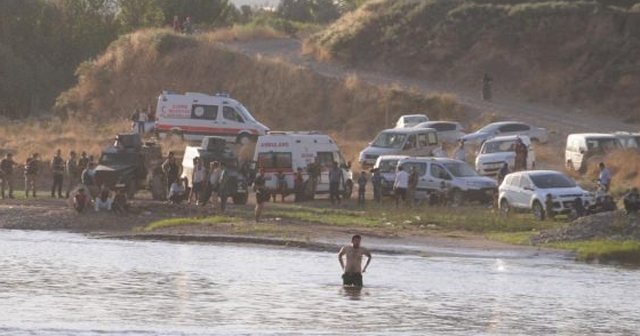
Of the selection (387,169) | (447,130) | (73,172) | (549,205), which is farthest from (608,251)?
(447,130)

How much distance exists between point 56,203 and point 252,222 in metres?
9.95

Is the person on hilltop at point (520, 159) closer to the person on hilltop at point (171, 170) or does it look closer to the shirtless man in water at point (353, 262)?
the person on hilltop at point (171, 170)

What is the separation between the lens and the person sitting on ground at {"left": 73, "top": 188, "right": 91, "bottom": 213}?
48.3 m

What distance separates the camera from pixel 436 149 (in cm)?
5997

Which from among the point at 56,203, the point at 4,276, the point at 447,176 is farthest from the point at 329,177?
the point at 4,276

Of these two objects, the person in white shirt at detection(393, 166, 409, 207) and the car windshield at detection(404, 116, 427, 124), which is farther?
the car windshield at detection(404, 116, 427, 124)

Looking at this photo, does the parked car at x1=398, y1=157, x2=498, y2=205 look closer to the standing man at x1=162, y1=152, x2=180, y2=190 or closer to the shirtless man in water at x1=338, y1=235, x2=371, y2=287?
the standing man at x1=162, y1=152, x2=180, y2=190

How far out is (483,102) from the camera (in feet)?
253

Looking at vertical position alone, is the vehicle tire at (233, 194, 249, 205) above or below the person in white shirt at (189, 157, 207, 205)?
below

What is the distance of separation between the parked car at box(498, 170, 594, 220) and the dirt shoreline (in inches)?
136

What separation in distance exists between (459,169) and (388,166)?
345cm

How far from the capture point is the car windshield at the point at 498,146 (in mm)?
57125

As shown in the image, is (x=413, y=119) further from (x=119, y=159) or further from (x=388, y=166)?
(x=119, y=159)

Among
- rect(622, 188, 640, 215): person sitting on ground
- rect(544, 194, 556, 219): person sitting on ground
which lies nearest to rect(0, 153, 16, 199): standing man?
rect(544, 194, 556, 219): person sitting on ground
